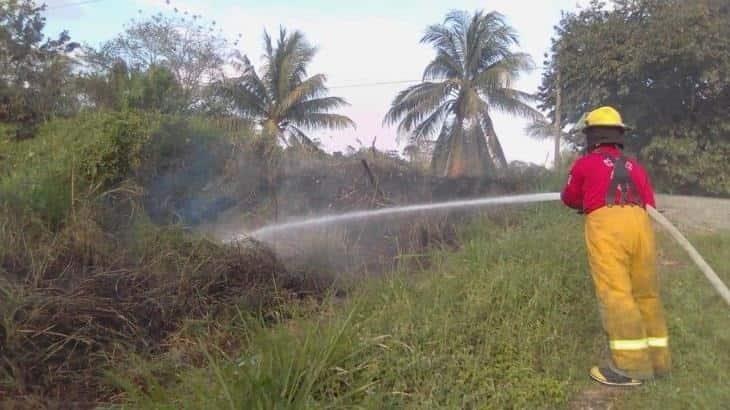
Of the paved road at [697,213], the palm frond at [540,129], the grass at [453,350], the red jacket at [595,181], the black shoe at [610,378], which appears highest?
the palm frond at [540,129]

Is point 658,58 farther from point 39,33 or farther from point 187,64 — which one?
point 187,64

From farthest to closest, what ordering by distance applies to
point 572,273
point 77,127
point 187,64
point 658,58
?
point 187,64 → point 658,58 → point 77,127 → point 572,273

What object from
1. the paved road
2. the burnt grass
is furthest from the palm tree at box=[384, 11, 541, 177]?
the burnt grass

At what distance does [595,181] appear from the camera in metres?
4.32

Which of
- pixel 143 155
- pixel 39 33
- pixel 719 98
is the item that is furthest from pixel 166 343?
pixel 39 33

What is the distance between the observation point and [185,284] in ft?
17.0

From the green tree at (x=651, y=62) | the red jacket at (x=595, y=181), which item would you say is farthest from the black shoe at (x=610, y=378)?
the green tree at (x=651, y=62)

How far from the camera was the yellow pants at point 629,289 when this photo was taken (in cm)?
402

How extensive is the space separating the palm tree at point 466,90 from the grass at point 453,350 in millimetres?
13183

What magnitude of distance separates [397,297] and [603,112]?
1.96 meters

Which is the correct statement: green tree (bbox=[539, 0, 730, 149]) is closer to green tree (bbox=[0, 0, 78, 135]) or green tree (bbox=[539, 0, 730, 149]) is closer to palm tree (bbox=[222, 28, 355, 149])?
palm tree (bbox=[222, 28, 355, 149])

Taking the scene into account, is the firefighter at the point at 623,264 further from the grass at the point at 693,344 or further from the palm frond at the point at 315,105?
the palm frond at the point at 315,105

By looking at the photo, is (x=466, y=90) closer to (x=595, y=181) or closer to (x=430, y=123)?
(x=430, y=123)

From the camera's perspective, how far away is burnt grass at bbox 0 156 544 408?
13.6 feet
